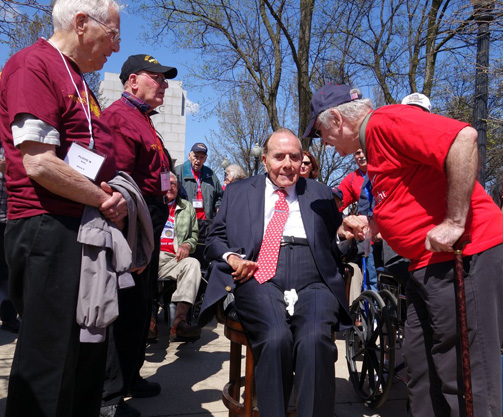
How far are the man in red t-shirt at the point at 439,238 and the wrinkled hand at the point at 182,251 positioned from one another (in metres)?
3.18

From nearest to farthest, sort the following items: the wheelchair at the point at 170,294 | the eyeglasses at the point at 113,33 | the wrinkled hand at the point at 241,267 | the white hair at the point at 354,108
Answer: the eyeglasses at the point at 113,33 < the white hair at the point at 354,108 < the wrinkled hand at the point at 241,267 < the wheelchair at the point at 170,294

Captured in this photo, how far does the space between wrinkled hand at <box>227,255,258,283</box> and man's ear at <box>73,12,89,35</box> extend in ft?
4.56

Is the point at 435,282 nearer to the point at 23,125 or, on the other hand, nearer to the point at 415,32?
the point at 23,125

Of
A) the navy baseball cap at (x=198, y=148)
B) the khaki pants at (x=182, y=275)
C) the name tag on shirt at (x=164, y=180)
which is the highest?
the navy baseball cap at (x=198, y=148)

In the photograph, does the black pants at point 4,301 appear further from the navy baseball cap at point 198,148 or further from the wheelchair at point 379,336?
the wheelchair at point 379,336

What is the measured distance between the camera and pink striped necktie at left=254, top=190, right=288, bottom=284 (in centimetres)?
279

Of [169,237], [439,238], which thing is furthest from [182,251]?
[439,238]

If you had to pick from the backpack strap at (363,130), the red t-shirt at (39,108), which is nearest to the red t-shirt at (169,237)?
the red t-shirt at (39,108)

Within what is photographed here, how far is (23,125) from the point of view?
1796 millimetres

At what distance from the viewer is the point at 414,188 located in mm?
2076

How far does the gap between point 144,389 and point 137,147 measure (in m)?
1.69

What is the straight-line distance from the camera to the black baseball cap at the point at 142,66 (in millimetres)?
3229

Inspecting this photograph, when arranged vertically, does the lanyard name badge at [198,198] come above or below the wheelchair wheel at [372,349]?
above

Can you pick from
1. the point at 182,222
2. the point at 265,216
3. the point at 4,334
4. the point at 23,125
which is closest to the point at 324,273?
the point at 265,216
